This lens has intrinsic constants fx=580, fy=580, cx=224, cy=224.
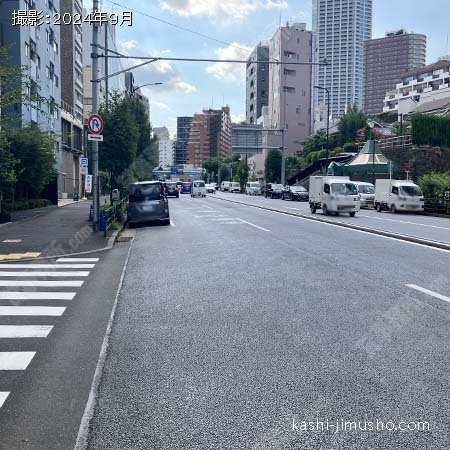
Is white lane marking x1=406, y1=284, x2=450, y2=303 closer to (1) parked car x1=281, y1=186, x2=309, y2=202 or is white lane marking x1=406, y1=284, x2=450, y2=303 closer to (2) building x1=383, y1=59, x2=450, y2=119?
(1) parked car x1=281, y1=186, x2=309, y2=202

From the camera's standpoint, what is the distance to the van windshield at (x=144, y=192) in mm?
23703

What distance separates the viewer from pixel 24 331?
7.21 m

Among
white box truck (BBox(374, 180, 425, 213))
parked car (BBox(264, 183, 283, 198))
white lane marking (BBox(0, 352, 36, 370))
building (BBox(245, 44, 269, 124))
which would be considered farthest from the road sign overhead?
building (BBox(245, 44, 269, 124))

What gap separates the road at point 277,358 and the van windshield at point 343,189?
60.0 feet

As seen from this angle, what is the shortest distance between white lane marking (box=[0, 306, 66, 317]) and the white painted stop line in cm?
71

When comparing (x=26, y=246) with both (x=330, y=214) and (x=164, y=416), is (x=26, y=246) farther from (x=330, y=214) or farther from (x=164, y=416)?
(x=330, y=214)

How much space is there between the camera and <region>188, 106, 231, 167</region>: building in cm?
16638

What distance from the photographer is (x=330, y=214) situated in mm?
32156

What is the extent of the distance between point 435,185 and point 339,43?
102333 millimetres

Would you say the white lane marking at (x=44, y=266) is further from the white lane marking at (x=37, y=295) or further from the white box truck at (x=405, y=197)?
the white box truck at (x=405, y=197)

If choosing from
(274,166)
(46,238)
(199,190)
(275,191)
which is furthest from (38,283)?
(274,166)

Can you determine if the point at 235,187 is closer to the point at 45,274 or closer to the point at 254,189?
the point at 254,189

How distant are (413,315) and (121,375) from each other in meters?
4.12

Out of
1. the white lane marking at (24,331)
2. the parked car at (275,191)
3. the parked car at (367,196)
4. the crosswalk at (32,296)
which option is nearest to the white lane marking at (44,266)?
the crosswalk at (32,296)
